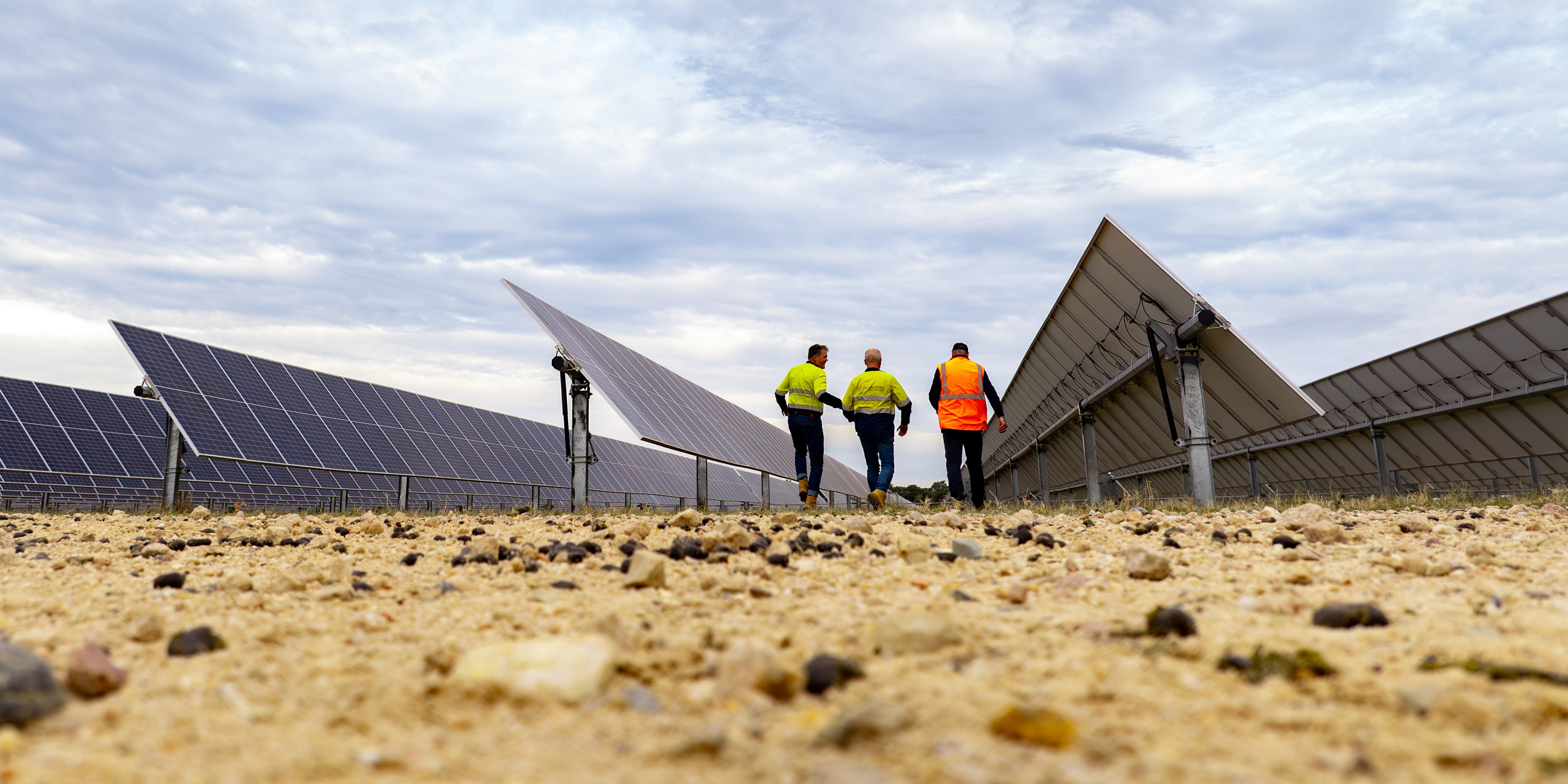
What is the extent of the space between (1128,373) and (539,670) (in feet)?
36.9

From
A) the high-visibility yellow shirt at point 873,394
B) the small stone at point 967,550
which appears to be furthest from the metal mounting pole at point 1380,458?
the small stone at point 967,550

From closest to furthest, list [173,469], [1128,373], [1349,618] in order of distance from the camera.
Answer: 1. [1349,618]
2. [1128,373]
3. [173,469]

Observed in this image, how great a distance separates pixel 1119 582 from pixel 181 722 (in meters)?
3.29

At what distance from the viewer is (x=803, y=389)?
Result: 9.95m

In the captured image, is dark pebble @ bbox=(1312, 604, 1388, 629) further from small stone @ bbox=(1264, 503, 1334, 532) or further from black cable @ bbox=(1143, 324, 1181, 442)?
black cable @ bbox=(1143, 324, 1181, 442)

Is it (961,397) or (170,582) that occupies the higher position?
(961,397)

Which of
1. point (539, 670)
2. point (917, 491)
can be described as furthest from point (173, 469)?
point (917, 491)

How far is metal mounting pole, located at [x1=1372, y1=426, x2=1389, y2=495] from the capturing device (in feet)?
53.4

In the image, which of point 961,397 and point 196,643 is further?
point 961,397

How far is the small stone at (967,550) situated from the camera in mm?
4281

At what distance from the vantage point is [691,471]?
39.9m

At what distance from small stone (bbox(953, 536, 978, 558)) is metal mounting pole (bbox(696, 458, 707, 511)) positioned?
→ 631cm

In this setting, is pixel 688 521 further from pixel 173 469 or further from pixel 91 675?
pixel 173 469

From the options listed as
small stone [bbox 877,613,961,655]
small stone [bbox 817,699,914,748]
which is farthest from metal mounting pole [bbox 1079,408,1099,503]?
small stone [bbox 817,699,914,748]
